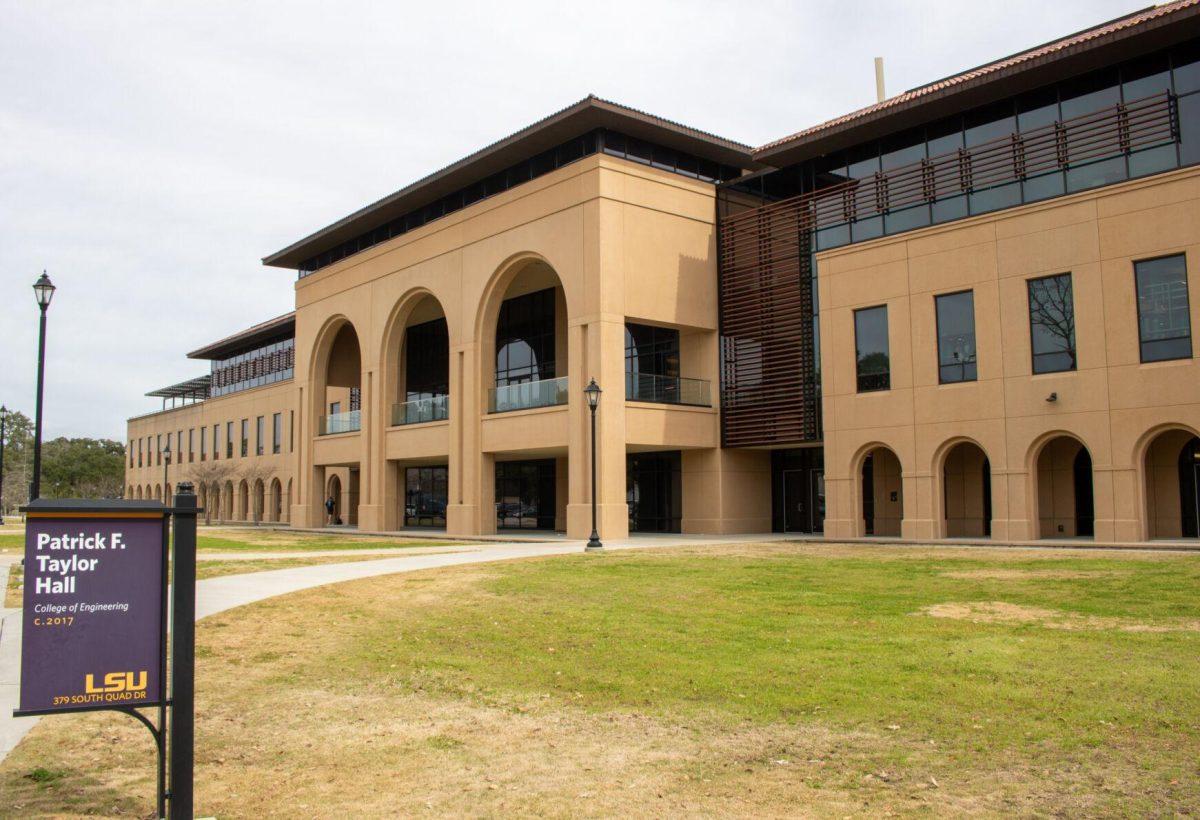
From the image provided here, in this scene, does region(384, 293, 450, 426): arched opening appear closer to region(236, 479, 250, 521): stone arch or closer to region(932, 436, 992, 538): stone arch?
region(932, 436, 992, 538): stone arch

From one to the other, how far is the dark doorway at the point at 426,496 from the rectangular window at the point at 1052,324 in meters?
29.9

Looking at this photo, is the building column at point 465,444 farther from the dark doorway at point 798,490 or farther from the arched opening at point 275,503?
the arched opening at point 275,503

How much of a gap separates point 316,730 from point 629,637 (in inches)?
182

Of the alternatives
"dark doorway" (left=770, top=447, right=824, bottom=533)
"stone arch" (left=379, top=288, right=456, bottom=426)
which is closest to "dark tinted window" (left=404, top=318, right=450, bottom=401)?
"stone arch" (left=379, top=288, right=456, bottom=426)

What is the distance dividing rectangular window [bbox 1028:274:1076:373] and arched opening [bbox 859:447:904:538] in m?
6.39

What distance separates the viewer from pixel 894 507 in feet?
104

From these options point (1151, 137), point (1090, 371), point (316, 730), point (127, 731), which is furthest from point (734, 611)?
point (1151, 137)

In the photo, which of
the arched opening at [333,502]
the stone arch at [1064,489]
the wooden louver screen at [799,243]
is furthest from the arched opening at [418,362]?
the stone arch at [1064,489]

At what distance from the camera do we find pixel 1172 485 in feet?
82.1

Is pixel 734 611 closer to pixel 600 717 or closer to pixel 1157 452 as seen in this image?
pixel 600 717

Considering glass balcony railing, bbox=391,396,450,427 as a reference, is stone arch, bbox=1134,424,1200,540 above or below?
below

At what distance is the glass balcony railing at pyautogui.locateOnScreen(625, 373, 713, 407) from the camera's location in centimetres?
3400

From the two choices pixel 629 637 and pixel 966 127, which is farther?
pixel 966 127

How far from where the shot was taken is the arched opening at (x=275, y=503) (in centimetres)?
6438
